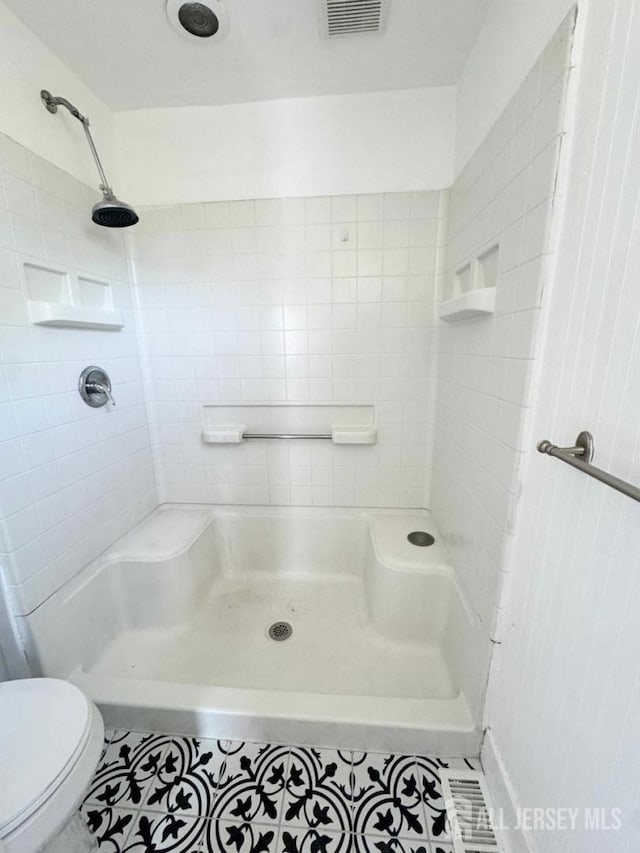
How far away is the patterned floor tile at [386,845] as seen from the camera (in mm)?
867

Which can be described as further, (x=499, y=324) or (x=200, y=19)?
(x=200, y=19)

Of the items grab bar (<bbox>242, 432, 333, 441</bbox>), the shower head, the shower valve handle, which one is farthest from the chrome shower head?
grab bar (<bbox>242, 432, 333, 441</bbox>)

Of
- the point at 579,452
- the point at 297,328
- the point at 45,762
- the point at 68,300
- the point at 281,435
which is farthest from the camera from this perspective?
the point at 281,435

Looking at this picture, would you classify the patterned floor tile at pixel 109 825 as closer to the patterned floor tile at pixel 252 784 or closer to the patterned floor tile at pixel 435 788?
the patterned floor tile at pixel 252 784

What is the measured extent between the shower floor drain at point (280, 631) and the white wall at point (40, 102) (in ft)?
6.79

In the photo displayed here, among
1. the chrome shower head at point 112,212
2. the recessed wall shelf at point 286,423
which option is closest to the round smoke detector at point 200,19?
the chrome shower head at point 112,212

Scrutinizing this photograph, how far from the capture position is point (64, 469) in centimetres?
122

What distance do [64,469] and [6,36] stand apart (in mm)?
1383

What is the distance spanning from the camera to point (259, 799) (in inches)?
38.0

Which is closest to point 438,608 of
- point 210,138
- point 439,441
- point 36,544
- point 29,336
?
point 439,441

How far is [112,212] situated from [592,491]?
1.63 metres

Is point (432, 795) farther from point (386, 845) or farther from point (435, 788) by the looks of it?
point (386, 845)

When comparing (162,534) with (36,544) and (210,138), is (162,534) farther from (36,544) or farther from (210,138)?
(210,138)

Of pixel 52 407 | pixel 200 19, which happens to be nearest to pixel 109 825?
pixel 52 407
